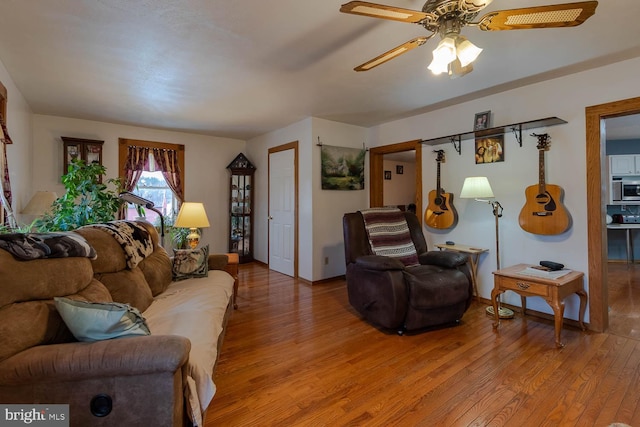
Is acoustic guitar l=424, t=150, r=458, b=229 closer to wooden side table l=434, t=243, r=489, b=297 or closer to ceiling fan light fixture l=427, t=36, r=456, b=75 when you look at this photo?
wooden side table l=434, t=243, r=489, b=297

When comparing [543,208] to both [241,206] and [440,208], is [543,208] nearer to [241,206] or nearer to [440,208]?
[440,208]

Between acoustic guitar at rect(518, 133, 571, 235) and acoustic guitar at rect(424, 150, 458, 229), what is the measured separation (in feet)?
2.51

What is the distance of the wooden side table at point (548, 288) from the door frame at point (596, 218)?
0.28 feet

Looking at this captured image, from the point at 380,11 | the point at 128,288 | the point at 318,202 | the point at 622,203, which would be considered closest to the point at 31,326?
the point at 128,288

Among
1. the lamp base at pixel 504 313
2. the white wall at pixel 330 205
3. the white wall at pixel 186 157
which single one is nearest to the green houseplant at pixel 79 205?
the white wall at pixel 186 157

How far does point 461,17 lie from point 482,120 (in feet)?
6.97

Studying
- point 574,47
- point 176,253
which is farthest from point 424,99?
point 176,253

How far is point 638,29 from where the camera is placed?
208cm

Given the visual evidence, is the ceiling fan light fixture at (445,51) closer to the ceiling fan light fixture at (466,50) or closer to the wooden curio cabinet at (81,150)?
the ceiling fan light fixture at (466,50)

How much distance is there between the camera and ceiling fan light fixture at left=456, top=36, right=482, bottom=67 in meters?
1.61

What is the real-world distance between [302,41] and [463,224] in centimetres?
273

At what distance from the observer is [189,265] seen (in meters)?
2.74

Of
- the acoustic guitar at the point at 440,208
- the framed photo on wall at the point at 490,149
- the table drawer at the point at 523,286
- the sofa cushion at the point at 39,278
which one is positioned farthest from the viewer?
the acoustic guitar at the point at 440,208

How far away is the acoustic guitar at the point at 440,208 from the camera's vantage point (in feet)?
12.2
